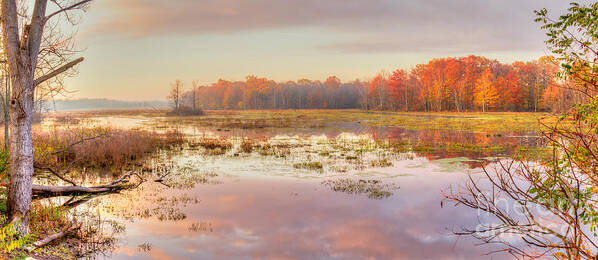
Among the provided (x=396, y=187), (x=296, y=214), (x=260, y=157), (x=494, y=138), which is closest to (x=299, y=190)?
(x=296, y=214)

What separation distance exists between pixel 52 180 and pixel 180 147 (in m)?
11.9

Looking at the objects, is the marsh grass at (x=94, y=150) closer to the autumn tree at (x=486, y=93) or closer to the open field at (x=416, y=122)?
the open field at (x=416, y=122)

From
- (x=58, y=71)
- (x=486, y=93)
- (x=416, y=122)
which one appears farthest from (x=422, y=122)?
(x=58, y=71)

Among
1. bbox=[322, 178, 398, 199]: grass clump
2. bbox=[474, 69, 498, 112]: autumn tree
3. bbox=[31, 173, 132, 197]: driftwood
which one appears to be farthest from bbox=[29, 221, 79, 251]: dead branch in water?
bbox=[474, 69, 498, 112]: autumn tree

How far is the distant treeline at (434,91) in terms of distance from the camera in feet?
259

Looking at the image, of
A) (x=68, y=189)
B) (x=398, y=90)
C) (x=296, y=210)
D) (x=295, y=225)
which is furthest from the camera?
(x=398, y=90)

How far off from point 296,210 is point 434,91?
8083cm

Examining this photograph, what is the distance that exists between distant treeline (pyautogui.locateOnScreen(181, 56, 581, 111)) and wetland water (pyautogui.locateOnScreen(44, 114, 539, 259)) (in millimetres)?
51264

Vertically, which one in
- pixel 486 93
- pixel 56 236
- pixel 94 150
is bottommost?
pixel 56 236

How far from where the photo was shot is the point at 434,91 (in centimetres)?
8406

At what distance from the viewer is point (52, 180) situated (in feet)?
49.1

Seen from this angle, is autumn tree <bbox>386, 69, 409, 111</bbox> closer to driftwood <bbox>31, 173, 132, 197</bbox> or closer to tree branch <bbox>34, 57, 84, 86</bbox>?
driftwood <bbox>31, 173, 132, 197</bbox>

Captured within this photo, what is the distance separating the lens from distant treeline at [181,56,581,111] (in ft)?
259

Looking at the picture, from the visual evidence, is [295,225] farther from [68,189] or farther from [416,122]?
[416,122]
